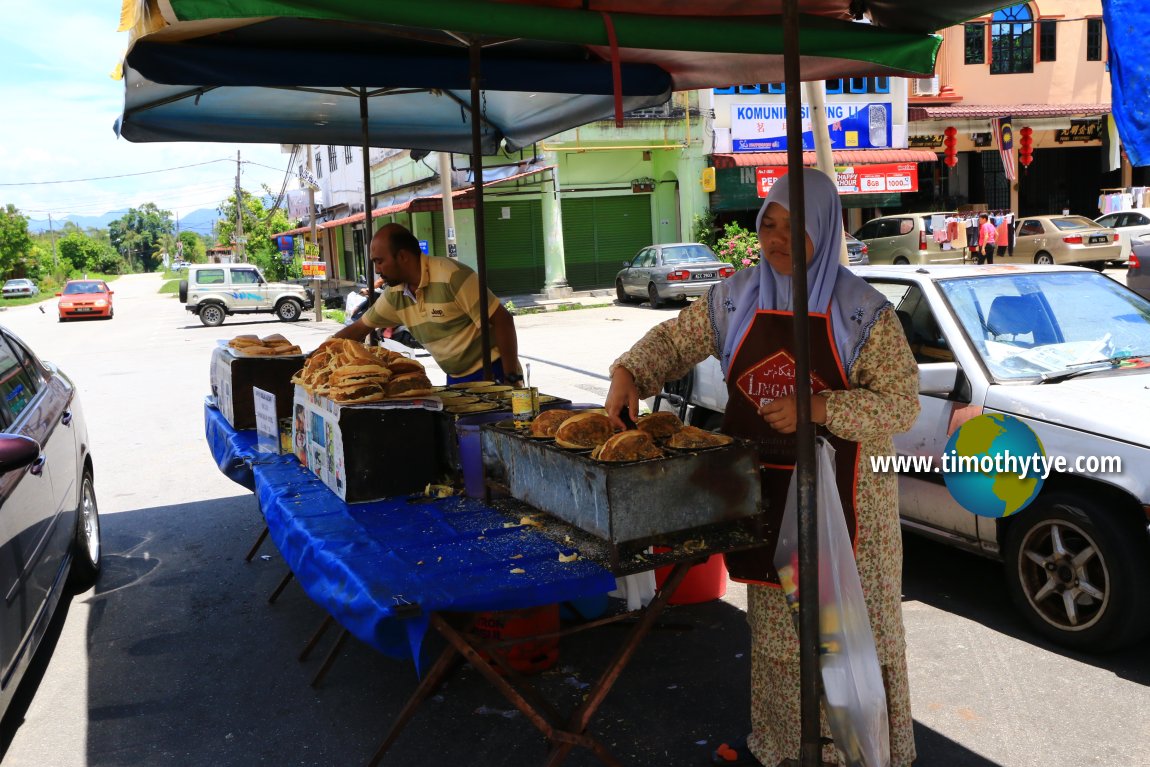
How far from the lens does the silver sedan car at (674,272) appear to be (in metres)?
22.4

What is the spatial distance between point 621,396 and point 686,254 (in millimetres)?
20514

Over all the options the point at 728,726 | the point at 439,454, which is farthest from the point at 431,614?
the point at 728,726

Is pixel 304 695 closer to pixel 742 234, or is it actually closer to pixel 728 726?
pixel 728 726

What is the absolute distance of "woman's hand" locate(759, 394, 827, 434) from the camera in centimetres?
269

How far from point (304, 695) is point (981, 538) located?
3.18 meters

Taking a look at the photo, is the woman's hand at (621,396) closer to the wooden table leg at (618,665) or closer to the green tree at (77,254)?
the wooden table leg at (618,665)

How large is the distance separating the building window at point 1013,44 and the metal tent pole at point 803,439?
31968 mm

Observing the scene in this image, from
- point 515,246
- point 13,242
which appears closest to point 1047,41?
point 515,246

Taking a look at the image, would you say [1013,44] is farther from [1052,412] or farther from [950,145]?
[1052,412]

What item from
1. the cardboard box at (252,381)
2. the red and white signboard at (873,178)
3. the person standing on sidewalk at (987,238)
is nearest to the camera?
the cardboard box at (252,381)

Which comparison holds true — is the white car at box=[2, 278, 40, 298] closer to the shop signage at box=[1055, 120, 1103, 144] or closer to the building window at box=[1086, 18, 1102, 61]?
the shop signage at box=[1055, 120, 1103, 144]

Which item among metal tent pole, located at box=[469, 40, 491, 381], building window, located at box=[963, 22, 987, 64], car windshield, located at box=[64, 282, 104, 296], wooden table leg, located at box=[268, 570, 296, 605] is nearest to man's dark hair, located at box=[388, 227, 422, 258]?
metal tent pole, located at box=[469, 40, 491, 381]

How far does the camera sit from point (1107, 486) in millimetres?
3982

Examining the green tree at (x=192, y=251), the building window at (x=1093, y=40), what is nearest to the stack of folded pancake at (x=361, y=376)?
the building window at (x=1093, y=40)
